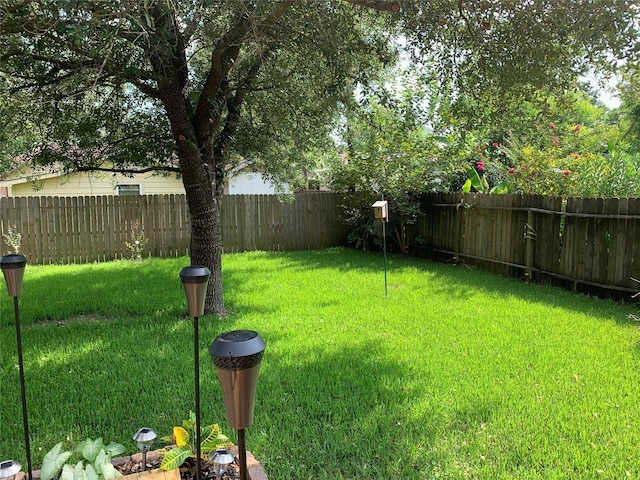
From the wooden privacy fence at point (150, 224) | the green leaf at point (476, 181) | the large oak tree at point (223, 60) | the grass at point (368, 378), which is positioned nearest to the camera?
the grass at point (368, 378)

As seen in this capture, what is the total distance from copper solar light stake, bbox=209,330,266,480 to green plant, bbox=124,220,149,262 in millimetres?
9621

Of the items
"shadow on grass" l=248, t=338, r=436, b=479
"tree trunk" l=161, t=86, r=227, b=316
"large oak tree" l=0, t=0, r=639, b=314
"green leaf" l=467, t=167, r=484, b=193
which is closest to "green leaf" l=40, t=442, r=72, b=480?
"shadow on grass" l=248, t=338, r=436, b=479

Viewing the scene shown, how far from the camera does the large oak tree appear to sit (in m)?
3.70

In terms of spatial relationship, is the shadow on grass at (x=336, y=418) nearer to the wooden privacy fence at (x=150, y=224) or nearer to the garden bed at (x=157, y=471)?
the garden bed at (x=157, y=471)

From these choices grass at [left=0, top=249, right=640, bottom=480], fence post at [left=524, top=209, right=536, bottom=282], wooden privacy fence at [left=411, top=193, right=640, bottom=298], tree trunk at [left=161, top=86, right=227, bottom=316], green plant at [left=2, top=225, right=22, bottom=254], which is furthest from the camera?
green plant at [left=2, top=225, right=22, bottom=254]

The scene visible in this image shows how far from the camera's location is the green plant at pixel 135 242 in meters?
10.4

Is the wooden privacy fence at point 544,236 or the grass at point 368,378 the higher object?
the wooden privacy fence at point 544,236

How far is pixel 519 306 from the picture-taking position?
6.11 meters

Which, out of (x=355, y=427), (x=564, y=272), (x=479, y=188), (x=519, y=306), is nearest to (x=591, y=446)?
(x=355, y=427)

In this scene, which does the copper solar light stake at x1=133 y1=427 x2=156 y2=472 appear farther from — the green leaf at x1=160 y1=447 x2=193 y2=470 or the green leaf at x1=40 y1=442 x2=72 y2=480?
the green leaf at x1=40 y1=442 x2=72 y2=480

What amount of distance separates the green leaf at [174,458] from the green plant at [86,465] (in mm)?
211

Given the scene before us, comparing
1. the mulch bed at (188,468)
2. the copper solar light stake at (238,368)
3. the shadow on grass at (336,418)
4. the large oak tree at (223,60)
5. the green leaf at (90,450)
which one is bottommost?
the shadow on grass at (336,418)

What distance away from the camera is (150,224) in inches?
420

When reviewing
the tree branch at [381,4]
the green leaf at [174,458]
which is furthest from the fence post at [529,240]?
the green leaf at [174,458]
